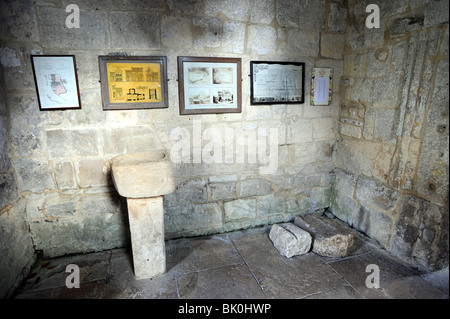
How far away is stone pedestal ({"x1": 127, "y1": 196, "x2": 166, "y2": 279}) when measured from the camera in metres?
1.94

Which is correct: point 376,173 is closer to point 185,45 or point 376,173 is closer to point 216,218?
point 216,218

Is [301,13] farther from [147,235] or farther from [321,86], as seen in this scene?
[147,235]

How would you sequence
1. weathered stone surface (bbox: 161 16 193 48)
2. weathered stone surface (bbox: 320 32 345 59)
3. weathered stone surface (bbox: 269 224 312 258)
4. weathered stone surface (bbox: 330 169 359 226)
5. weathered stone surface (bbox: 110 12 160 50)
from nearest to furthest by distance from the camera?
weathered stone surface (bbox: 110 12 160 50) < weathered stone surface (bbox: 161 16 193 48) < weathered stone surface (bbox: 269 224 312 258) < weathered stone surface (bbox: 320 32 345 59) < weathered stone surface (bbox: 330 169 359 226)

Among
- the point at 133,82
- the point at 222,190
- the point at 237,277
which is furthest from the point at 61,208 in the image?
the point at 237,277

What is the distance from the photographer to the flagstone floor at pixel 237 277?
1901 millimetres

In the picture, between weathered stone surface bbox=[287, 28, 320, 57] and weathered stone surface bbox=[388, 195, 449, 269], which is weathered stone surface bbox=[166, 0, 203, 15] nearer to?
weathered stone surface bbox=[287, 28, 320, 57]

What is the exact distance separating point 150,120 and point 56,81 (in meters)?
0.80

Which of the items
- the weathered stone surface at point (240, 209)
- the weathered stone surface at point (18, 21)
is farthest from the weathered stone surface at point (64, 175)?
the weathered stone surface at point (240, 209)

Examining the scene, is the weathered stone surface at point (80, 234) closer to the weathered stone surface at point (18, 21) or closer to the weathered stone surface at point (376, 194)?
the weathered stone surface at point (18, 21)

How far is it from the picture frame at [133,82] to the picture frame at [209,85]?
0.59 ft

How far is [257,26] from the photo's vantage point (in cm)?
242

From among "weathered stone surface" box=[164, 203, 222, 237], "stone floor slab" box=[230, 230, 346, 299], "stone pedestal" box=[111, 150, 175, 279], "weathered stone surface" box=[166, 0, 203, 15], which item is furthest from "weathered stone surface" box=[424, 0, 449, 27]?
"weathered stone surface" box=[164, 203, 222, 237]

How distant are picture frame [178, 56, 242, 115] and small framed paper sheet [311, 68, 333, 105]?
2.84 feet

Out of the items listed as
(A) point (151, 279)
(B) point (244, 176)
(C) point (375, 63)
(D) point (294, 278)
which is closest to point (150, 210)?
(A) point (151, 279)
